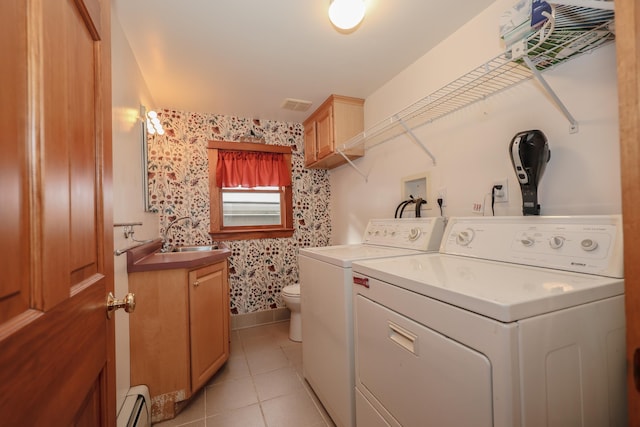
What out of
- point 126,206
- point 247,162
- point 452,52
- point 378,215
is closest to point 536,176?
point 452,52

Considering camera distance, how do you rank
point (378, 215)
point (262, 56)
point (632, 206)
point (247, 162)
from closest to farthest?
point (632, 206), point (262, 56), point (378, 215), point (247, 162)

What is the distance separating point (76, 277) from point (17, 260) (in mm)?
220

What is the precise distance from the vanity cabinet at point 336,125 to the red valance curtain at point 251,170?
52 cm

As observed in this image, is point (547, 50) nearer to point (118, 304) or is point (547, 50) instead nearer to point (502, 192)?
point (502, 192)

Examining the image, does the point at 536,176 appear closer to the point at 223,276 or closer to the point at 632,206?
the point at 632,206

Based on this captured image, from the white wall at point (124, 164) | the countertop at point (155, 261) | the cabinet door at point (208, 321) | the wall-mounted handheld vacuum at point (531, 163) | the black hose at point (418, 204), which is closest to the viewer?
the wall-mounted handheld vacuum at point (531, 163)

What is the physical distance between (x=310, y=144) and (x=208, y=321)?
2.05 m

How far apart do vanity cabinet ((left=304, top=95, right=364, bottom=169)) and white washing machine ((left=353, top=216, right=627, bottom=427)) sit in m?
1.66

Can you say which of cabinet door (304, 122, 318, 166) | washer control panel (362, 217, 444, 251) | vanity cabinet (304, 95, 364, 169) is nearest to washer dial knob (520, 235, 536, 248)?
washer control panel (362, 217, 444, 251)

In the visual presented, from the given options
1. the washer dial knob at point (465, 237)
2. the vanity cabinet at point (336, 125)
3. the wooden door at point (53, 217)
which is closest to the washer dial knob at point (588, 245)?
the washer dial knob at point (465, 237)

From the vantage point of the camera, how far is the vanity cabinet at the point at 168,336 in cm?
161

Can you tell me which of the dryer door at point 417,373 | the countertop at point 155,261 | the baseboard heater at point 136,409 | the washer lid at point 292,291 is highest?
the countertop at point 155,261

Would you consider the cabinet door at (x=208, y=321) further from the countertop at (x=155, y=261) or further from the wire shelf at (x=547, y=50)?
the wire shelf at (x=547, y=50)

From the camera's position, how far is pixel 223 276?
2119 mm
